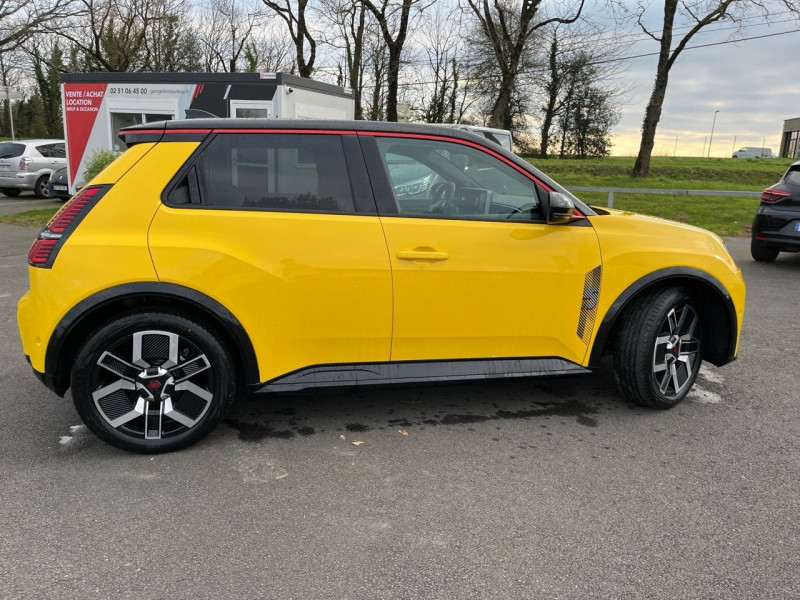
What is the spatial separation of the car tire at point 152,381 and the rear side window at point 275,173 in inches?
28.3

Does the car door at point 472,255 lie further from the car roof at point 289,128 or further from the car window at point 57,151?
the car window at point 57,151

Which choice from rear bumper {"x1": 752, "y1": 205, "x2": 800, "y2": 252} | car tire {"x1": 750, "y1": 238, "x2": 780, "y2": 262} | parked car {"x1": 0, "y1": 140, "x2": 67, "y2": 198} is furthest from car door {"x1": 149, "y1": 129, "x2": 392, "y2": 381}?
parked car {"x1": 0, "y1": 140, "x2": 67, "y2": 198}

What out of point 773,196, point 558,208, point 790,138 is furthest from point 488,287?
point 790,138

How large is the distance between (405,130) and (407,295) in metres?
0.94

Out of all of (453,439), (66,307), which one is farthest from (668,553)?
(66,307)

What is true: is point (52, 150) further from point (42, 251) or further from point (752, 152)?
point (752, 152)

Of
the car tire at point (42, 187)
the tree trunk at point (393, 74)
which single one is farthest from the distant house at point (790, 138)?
the car tire at point (42, 187)

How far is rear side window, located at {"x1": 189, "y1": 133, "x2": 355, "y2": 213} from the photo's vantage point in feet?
10.5

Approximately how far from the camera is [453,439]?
3.47 metres

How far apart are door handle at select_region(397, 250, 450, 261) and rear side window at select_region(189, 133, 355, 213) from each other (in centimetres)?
36

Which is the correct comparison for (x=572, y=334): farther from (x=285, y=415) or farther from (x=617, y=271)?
(x=285, y=415)

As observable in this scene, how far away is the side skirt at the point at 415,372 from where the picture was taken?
3287mm

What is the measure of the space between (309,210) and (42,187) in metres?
17.1

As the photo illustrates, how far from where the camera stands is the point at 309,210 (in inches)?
127
